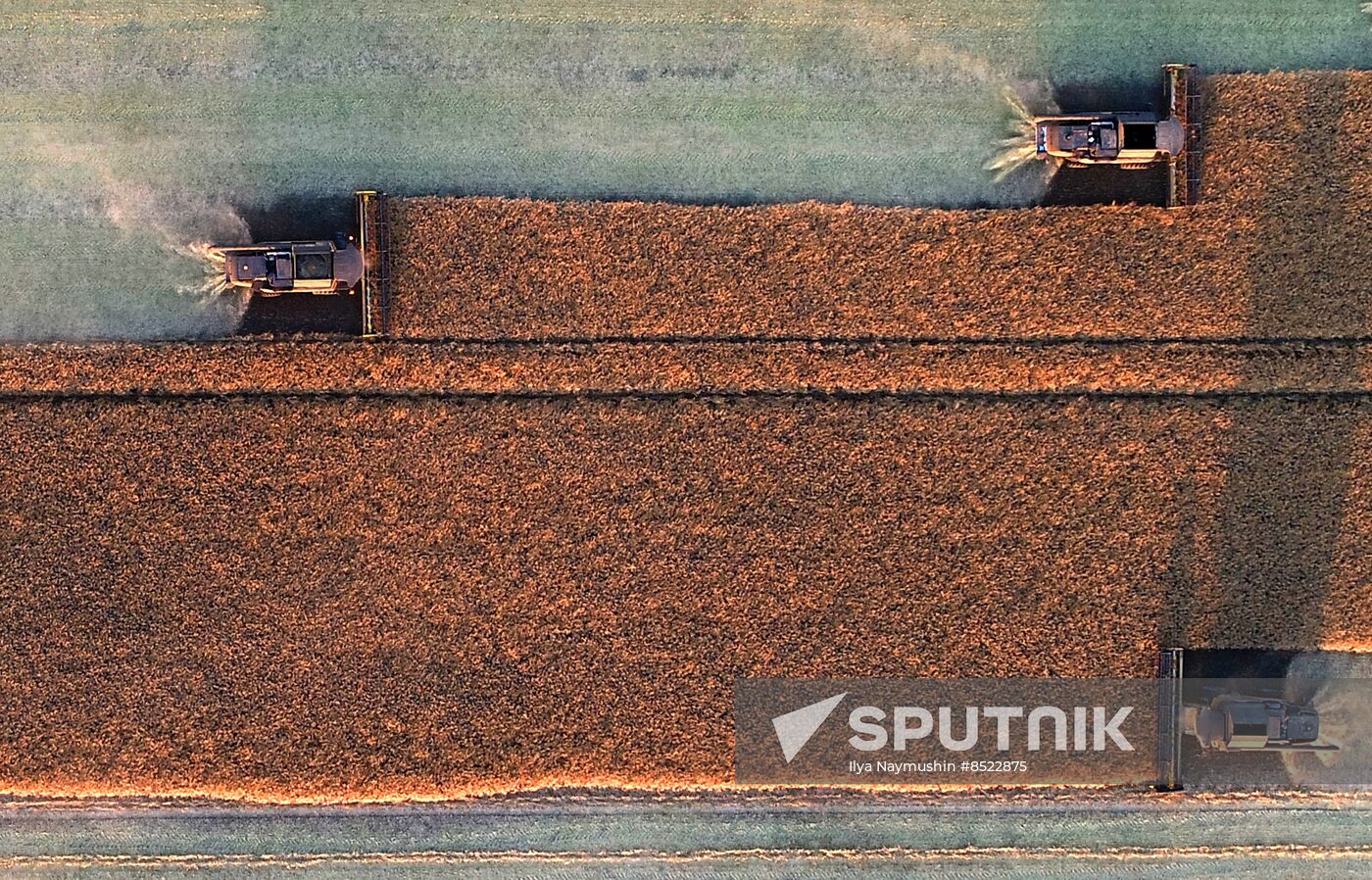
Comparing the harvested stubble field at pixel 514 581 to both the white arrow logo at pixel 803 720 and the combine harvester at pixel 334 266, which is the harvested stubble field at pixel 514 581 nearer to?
the white arrow logo at pixel 803 720

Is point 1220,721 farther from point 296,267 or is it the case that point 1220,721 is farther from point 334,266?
point 296,267

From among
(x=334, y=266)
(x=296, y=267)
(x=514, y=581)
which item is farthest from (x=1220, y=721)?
(x=296, y=267)

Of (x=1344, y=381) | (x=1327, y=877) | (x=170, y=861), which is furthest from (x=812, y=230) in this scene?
(x=170, y=861)

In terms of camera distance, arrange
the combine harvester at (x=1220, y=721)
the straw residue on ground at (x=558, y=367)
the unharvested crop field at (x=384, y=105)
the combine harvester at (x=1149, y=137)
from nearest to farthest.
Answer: the combine harvester at (x=1149, y=137)
the combine harvester at (x=1220, y=721)
the straw residue on ground at (x=558, y=367)
the unharvested crop field at (x=384, y=105)

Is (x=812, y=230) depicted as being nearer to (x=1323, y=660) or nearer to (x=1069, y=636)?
(x=1069, y=636)

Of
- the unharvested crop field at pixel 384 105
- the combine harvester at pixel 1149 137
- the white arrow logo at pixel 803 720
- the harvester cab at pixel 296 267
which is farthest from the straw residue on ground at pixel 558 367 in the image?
the white arrow logo at pixel 803 720
